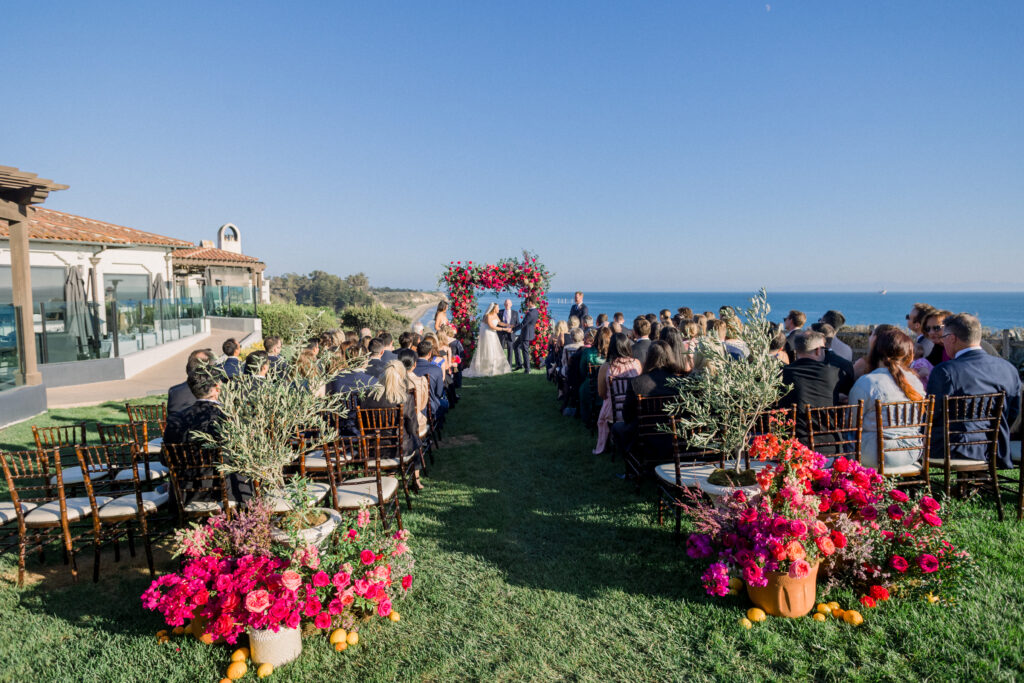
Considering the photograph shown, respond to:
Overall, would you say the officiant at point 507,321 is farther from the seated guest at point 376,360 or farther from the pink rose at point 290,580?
the pink rose at point 290,580

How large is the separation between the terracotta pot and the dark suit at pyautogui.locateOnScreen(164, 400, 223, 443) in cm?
370

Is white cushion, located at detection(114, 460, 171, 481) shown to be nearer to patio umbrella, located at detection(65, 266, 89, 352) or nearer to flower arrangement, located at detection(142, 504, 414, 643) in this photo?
flower arrangement, located at detection(142, 504, 414, 643)

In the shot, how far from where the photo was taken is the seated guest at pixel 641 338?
23.8ft

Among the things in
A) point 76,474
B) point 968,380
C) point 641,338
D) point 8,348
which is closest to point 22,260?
point 8,348

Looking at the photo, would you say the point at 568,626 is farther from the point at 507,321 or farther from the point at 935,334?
the point at 507,321

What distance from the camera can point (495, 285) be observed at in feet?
50.1

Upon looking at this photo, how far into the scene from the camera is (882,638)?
309cm

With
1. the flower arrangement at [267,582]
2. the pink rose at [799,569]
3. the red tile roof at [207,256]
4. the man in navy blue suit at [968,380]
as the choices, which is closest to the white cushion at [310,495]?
the flower arrangement at [267,582]

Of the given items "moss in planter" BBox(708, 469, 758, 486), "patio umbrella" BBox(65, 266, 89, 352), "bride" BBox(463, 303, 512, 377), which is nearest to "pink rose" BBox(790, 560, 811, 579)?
"moss in planter" BBox(708, 469, 758, 486)

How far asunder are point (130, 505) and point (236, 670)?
187cm


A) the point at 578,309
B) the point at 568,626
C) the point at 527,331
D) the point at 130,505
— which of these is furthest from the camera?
the point at 527,331

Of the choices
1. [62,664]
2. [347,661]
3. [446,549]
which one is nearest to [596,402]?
[446,549]

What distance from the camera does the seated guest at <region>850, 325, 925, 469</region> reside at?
4422 millimetres

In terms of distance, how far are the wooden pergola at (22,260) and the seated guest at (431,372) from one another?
738 centimetres
